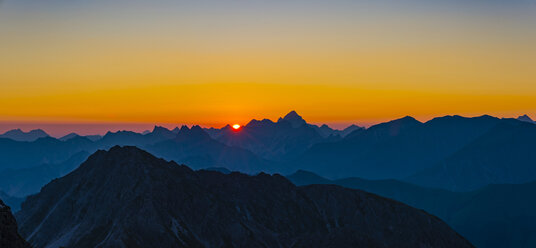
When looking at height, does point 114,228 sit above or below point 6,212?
below

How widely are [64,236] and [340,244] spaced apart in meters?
101

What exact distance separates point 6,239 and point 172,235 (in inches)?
4476

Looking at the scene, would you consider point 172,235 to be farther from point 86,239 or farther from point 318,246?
point 318,246

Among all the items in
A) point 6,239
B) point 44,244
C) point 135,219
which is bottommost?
point 44,244

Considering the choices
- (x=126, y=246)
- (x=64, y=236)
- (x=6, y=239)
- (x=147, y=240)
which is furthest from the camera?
(x=64, y=236)

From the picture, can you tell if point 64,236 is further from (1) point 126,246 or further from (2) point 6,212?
(2) point 6,212

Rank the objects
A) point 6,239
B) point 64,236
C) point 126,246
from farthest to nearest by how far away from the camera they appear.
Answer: point 64,236 < point 126,246 < point 6,239

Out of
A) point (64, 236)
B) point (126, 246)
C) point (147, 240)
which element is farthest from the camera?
point (64, 236)

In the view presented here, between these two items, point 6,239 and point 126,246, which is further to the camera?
point 126,246

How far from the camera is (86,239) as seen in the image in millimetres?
187375

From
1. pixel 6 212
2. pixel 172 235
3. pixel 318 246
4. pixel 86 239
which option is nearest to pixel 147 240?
pixel 172 235

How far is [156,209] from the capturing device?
199875mm

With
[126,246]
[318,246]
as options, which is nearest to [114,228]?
[126,246]

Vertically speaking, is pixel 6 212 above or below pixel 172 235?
above
